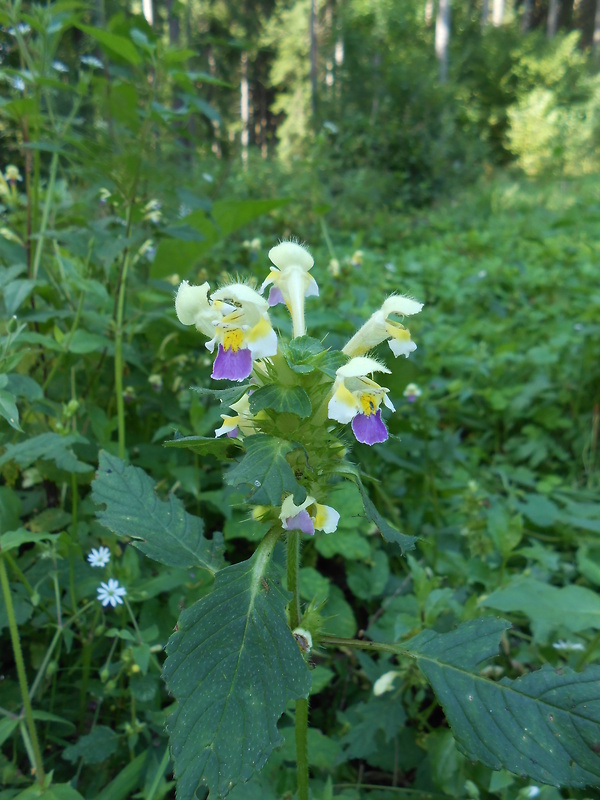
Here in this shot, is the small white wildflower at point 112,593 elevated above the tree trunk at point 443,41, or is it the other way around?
the tree trunk at point 443,41

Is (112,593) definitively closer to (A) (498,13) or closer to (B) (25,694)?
(B) (25,694)

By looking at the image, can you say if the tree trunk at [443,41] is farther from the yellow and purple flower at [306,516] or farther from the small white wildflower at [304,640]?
the small white wildflower at [304,640]

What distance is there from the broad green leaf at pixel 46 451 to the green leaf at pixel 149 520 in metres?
0.17

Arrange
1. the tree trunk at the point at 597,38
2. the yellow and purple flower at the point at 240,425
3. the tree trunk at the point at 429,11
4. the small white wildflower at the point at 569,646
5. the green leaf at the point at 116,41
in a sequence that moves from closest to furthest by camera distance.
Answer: the yellow and purple flower at the point at 240,425 → the small white wildflower at the point at 569,646 → the green leaf at the point at 116,41 → the tree trunk at the point at 429,11 → the tree trunk at the point at 597,38

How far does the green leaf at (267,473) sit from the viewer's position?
25.5 inches

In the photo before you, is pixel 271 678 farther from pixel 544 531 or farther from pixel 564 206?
pixel 564 206

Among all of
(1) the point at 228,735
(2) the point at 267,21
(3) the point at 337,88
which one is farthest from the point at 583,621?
(2) the point at 267,21

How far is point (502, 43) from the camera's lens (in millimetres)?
23016

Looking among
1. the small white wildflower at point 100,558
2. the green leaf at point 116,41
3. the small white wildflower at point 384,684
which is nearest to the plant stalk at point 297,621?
the small white wildflower at point 384,684

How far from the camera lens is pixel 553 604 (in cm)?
120

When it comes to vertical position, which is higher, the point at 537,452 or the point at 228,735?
the point at 228,735

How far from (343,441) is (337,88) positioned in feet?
51.0

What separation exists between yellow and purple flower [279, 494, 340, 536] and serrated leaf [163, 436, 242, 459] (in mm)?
129

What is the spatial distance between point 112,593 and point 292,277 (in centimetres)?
85
